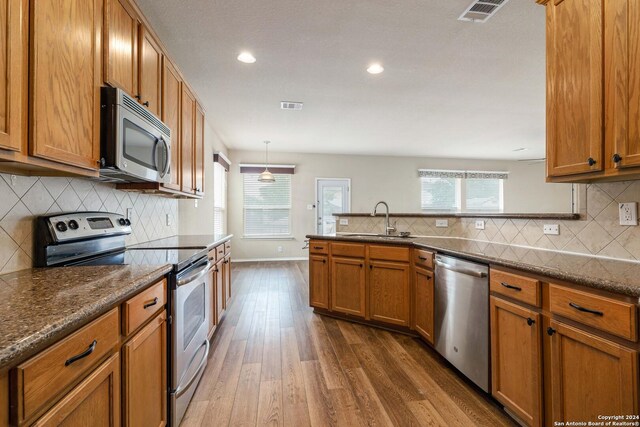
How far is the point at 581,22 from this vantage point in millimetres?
1498

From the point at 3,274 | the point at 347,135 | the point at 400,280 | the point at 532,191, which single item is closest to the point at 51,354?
the point at 3,274

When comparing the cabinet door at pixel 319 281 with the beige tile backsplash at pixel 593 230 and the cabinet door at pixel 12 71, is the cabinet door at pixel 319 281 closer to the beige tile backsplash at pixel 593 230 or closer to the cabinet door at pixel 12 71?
the beige tile backsplash at pixel 593 230

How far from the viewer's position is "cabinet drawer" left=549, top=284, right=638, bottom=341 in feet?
3.65

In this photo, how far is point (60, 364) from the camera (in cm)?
79

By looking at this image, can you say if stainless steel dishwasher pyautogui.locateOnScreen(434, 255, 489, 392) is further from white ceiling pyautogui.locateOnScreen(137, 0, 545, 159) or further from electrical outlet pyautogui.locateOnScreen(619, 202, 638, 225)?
white ceiling pyautogui.locateOnScreen(137, 0, 545, 159)

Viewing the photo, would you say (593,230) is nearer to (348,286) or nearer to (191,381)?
(348,286)

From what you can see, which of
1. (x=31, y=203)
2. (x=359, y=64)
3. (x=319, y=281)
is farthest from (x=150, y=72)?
(x=319, y=281)

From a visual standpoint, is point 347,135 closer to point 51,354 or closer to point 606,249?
point 606,249

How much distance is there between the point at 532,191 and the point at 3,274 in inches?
374

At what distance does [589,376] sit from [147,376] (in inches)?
72.9

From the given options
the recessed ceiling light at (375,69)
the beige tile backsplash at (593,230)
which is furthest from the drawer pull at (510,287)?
the recessed ceiling light at (375,69)

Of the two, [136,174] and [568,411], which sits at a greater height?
[136,174]

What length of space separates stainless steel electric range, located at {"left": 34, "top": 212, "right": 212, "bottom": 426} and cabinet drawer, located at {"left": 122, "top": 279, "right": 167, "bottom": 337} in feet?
0.40

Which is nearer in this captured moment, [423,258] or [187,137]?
[423,258]
